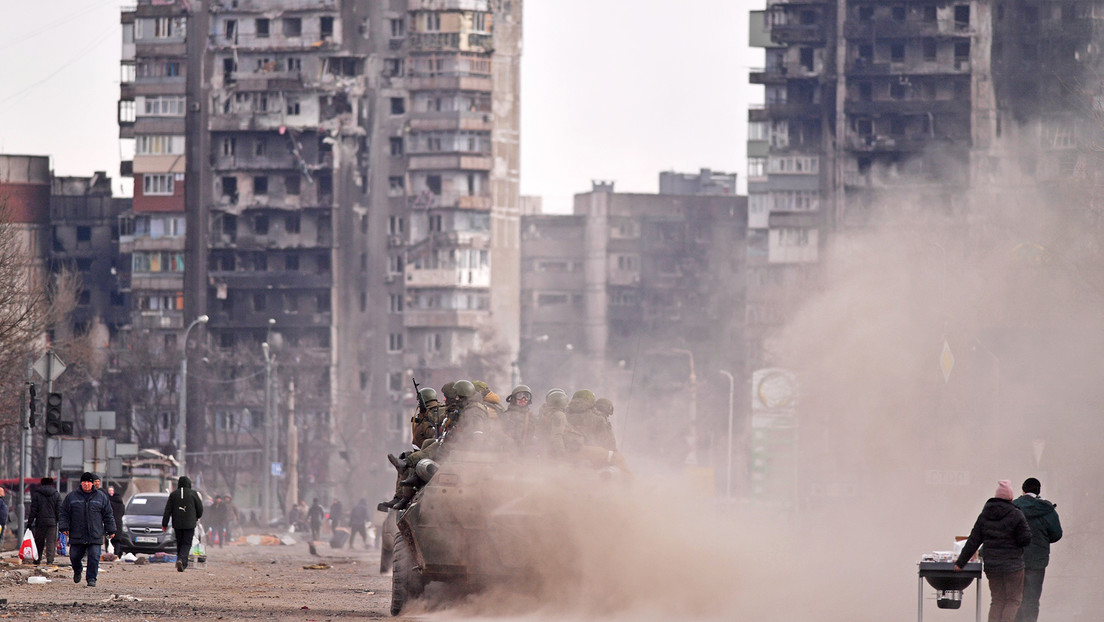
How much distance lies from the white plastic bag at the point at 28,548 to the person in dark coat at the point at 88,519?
26.0ft

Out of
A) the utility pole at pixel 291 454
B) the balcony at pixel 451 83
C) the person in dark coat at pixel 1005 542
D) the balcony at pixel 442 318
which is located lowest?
the utility pole at pixel 291 454

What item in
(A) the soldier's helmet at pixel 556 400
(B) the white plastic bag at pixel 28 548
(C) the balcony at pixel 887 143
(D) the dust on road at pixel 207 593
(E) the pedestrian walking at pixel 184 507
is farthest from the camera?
(C) the balcony at pixel 887 143

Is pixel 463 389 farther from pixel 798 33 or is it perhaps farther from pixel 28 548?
pixel 798 33

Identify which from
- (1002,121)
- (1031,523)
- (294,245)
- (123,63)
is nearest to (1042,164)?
(1002,121)

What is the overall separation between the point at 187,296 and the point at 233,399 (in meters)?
15.9

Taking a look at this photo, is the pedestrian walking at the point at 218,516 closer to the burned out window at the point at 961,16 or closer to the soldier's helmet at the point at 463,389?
the soldier's helmet at the point at 463,389

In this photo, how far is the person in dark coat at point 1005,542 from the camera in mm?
19703

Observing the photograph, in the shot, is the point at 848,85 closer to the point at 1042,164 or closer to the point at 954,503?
the point at 1042,164

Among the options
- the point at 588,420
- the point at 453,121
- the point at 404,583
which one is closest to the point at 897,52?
the point at 453,121

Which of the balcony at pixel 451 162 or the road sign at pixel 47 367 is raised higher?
the balcony at pixel 451 162

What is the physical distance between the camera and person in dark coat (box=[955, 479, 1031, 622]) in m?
19.7

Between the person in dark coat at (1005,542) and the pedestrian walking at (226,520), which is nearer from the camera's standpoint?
the person in dark coat at (1005,542)

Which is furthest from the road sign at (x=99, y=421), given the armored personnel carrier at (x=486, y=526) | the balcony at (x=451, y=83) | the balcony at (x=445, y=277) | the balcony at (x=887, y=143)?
the balcony at (x=887, y=143)

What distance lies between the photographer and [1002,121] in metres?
124
